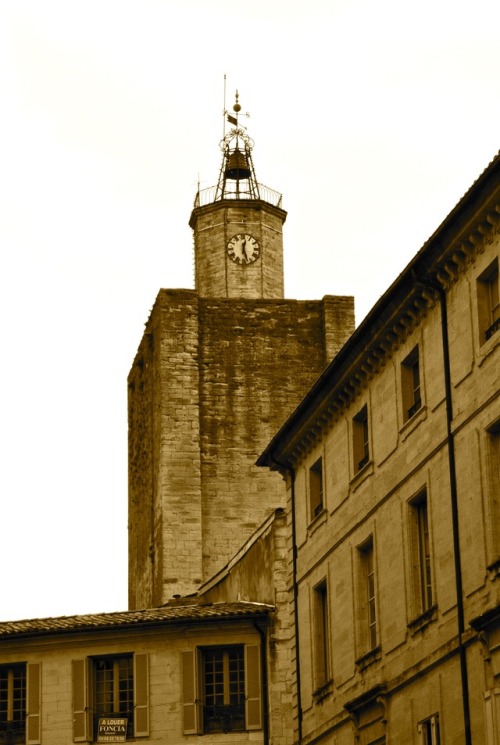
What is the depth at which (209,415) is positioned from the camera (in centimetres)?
6247

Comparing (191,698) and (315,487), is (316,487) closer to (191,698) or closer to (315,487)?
(315,487)

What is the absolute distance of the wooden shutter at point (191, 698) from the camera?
42438 millimetres

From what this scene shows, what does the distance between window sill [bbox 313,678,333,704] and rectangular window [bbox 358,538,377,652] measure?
1.98 meters

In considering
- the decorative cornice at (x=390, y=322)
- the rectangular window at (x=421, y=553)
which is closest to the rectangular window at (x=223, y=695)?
the decorative cornice at (x=390, y=322)

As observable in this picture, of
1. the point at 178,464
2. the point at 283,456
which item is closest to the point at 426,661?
the point at 283,456

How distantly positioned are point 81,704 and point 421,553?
603 inches

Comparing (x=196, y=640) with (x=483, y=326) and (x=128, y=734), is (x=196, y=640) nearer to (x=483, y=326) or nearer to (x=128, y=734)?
(x=128, y=734)

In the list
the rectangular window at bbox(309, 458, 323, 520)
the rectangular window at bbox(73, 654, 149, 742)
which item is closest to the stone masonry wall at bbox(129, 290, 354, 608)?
the rectangular window at bbox(73, 654, 149, 742)

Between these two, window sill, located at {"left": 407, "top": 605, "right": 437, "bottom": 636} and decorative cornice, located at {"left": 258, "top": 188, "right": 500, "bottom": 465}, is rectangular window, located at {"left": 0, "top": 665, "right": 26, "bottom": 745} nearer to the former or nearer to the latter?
decorative cornice, located at {"left": 258, "top": 188, "right": 500, "bottom": 465}

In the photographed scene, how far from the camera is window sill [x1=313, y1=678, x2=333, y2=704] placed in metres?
34.3

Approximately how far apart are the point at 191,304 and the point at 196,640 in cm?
2240

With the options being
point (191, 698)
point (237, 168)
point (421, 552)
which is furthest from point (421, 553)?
point (237, 168)

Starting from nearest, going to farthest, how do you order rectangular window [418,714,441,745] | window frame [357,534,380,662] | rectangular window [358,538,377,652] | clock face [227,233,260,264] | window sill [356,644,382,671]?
rectangular window [418,714,441,745] < window sill [356,644,382,671] < window frame [357,534,380,662] < rectangular window [358,538,377,652] < clock face [227,233,260,264]

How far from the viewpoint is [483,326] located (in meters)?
27.6
